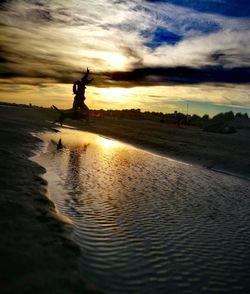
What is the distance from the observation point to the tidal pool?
17.6ft

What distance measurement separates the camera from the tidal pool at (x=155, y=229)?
5.37m

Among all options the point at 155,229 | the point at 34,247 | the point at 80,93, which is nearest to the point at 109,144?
the point at 80,93

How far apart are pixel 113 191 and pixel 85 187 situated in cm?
97

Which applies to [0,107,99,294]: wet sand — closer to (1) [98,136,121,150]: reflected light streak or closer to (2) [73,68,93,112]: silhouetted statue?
(1) [98,136,121,150]: reflected light streak

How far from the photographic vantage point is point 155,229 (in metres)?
7.70

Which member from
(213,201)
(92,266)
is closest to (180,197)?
(213,201)

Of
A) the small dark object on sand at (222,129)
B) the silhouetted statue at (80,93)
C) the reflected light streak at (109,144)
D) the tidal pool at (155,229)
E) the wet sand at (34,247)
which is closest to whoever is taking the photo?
the wet sand at (34,247)

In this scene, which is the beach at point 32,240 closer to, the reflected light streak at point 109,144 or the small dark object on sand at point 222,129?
the reflected light streak at point 109,144

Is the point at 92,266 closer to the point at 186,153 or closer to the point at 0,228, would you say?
the point at 0,228

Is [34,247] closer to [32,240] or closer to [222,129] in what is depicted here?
[32,240]

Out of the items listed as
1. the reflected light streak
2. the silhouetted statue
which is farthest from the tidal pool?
the silhouetted statue

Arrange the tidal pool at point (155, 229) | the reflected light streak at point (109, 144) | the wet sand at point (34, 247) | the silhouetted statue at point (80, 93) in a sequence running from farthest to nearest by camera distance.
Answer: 1. the silhouetted statue at point (80, 93)
2. the reflected light streak at point (109, 144)
3. the tidal pool at point (155, 229)
4. the wet sand at point (34, 247)

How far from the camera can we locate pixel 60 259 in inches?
210

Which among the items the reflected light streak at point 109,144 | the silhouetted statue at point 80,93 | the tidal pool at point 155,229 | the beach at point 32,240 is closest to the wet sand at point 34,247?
the beach at point 32,240
